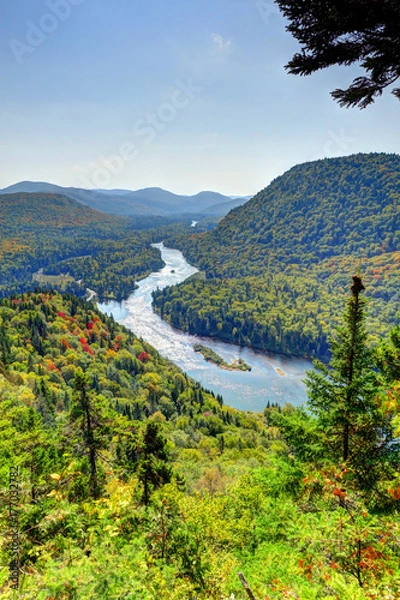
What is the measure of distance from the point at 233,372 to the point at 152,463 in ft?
291

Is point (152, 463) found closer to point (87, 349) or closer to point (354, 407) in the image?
point (354, 407)

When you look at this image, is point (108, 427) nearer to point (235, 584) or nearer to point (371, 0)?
point (235, 584)

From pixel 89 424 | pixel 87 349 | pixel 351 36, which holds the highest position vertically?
pixel 351 36

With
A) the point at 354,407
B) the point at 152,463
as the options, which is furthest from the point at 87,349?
the point at 354,407

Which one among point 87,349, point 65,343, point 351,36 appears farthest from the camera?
point 87,349

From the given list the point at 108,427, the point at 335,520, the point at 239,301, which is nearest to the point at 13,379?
the point at 108,427

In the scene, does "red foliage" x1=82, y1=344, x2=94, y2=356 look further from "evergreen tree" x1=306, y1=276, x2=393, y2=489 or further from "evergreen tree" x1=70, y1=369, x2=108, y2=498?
"evergreen tree" x1=306, y1=276, x2=393, y2=489

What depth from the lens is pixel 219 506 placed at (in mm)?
17219

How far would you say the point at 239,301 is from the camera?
155750mm

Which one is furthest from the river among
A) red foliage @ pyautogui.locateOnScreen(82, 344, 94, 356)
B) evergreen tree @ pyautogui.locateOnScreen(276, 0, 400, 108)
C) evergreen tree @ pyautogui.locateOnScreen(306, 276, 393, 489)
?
evergreen tree @ pyautogui.locateOnScreen(276, 0, 400, 108)

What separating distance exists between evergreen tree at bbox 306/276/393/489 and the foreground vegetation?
40 millimetres

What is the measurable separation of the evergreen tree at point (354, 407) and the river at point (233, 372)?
57078 millimetres

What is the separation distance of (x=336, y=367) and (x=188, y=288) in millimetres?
157479

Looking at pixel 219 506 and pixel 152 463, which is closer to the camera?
pixel 152 463
